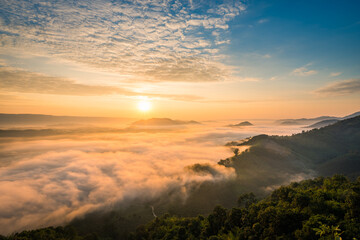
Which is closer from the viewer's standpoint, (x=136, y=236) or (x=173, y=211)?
(x=136, y=236)

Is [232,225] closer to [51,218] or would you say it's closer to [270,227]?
[270,227]

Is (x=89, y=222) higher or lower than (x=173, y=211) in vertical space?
lower

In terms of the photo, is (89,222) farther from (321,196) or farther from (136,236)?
(321,196)

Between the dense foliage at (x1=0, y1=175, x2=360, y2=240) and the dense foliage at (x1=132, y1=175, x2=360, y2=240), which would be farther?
the dense foliage at (x1=0, y1=175, x2=360, y2=240)

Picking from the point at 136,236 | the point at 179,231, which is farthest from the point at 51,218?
the point at 179,231

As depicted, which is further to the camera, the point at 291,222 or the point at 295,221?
the point at 295,221

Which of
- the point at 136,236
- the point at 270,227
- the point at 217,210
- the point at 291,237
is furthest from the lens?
the point at 136,236

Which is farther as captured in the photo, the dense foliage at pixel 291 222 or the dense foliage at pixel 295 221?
the dense foliage at pixel 291 222

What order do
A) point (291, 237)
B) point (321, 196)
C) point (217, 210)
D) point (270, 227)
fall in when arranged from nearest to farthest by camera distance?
point (291, 237)
point (270, 227)
point (321, 196)
point (217, 210)

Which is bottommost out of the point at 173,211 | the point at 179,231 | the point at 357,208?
the point at 173,211
